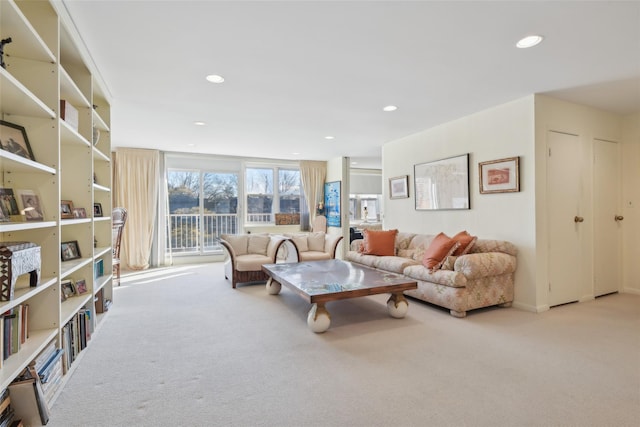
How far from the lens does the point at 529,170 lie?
11.2 feet

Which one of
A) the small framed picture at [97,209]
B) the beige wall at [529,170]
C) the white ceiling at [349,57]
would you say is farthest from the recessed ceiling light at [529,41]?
the small framed picture at [97,209]

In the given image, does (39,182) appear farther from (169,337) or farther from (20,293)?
(169,337)

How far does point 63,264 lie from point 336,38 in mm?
2565

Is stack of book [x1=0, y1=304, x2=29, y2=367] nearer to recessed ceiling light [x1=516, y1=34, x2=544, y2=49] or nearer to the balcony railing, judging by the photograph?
recessed ceiling light [x1=516, y1=34, x2=544, y2=49]

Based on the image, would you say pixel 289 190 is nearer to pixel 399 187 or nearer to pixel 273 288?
pixel 399 187

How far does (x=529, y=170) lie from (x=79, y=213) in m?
4.33

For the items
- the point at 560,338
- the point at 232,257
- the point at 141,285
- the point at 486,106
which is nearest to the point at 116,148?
the point at 141,285

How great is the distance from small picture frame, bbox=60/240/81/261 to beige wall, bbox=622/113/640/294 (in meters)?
6.19

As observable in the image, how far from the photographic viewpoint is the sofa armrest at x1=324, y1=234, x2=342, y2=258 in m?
5.22

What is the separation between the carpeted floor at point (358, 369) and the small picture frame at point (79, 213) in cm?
105

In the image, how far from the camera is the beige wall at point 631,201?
4.04 meters

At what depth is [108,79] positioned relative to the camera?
9.57 ft

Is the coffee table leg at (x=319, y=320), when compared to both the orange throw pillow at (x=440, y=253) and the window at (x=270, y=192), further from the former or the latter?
the window at (x=270, y=192)

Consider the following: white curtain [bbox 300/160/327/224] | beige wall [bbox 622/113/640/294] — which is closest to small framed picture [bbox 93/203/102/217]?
white curtain [bbox 300/160/327/224]
